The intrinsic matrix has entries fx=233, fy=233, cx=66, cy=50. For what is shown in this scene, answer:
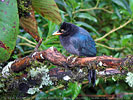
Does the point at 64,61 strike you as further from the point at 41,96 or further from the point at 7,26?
the point at 41,96

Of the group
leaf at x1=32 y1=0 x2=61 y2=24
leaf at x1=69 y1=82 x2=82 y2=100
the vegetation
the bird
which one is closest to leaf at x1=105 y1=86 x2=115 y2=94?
the vegetation

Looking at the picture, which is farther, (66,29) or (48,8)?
(66,29)

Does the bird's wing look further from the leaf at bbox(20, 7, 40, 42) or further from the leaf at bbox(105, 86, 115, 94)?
the leaf at bbox(105, 86, 115, 94)

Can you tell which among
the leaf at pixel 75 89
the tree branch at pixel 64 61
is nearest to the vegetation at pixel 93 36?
the leaf at pixel 75 89

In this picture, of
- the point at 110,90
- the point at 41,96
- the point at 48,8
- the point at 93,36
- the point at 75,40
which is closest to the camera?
the point at 48,8

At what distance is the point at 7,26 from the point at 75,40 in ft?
2.64

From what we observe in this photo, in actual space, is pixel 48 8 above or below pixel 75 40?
above

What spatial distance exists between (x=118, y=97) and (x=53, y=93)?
869 mm

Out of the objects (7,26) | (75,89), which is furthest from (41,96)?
(7,26)

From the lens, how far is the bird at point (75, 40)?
6.27ft

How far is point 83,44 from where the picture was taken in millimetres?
1939

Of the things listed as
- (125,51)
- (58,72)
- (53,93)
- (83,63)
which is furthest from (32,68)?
(125,51)

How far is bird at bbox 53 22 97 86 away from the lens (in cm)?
191

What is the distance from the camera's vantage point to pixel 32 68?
139cm
